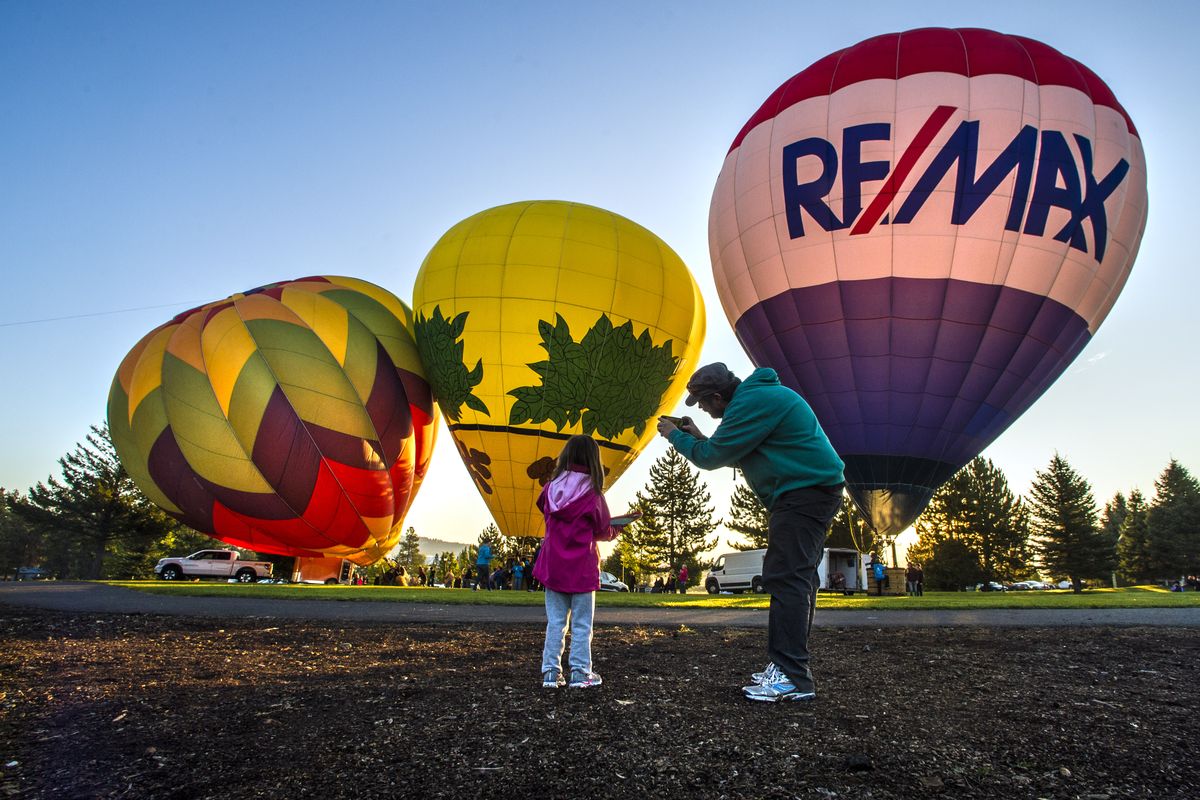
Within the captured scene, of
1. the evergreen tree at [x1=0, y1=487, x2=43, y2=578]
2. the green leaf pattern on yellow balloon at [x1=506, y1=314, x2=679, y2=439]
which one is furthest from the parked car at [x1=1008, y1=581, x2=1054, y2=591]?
the evergreen tree at [x1=0, y1=487, x2=43, y2=578]

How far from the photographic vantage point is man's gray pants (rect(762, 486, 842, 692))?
11.3 ft

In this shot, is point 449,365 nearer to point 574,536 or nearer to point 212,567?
point 574,536

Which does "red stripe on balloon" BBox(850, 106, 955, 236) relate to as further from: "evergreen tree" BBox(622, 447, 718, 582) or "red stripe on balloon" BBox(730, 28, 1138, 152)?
"evergreen tree" BBox(622, 447, 718, 582)

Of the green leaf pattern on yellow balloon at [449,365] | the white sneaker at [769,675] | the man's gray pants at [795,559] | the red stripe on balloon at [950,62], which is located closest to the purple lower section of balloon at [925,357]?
the red stripe on balloon at [950,62]

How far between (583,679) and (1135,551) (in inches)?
3030

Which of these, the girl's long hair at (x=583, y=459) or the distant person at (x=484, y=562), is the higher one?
the girl's long hair at (x=583, y=459)

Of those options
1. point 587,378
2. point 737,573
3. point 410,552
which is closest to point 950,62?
point 587,378

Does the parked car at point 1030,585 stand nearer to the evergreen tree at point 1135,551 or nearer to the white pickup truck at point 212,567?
the evergreen tree at point 1135,551

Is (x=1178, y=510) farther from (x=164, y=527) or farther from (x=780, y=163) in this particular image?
(x=164, y=527)

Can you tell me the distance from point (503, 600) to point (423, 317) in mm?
7951

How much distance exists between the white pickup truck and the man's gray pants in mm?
29649

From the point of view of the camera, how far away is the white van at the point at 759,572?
1217 inches

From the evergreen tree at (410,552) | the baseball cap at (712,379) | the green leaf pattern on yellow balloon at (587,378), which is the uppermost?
the green leaf pattern on yellow balloon at (587,378)

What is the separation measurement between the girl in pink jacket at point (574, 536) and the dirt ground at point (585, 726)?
1.46 feet
